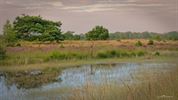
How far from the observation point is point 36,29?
3366cm

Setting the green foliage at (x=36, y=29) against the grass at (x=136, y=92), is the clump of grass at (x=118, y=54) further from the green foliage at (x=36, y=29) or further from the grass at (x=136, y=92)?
the grass at (x=136, y=92)

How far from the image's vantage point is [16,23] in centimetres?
3444

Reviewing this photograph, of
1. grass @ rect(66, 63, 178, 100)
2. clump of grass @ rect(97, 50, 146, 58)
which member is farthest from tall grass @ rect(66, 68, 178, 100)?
clump of grass @ rect(97, 50, 146, 58)

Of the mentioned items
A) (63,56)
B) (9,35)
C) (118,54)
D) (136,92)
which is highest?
(9,35)

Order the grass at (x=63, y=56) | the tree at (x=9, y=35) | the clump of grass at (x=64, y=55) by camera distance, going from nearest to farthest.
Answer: the grass at (x=63, y=56)
the clump of grass at (x=64, y=55)
the tree at (x=9, y=35)

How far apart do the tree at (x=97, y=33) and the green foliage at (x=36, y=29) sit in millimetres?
4400

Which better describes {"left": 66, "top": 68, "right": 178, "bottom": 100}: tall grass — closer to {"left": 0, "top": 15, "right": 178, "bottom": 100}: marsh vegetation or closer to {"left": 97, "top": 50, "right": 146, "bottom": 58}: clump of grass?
{"left": 0, "top": 15, "right": 178, "bottom": 100}: marsh vegetation

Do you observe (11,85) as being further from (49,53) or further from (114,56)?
(114,56)

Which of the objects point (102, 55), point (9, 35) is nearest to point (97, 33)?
Result: point (9, 35)

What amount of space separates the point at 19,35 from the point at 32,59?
12.1 meters

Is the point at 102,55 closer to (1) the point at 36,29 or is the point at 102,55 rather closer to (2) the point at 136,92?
(1) the point at 36,29

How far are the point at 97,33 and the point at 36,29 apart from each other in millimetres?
7226

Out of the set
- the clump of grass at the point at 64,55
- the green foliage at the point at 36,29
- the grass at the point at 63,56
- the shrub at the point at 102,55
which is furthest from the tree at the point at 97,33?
the clump of grass at the point at 64,55

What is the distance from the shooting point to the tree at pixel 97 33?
38.3 m
